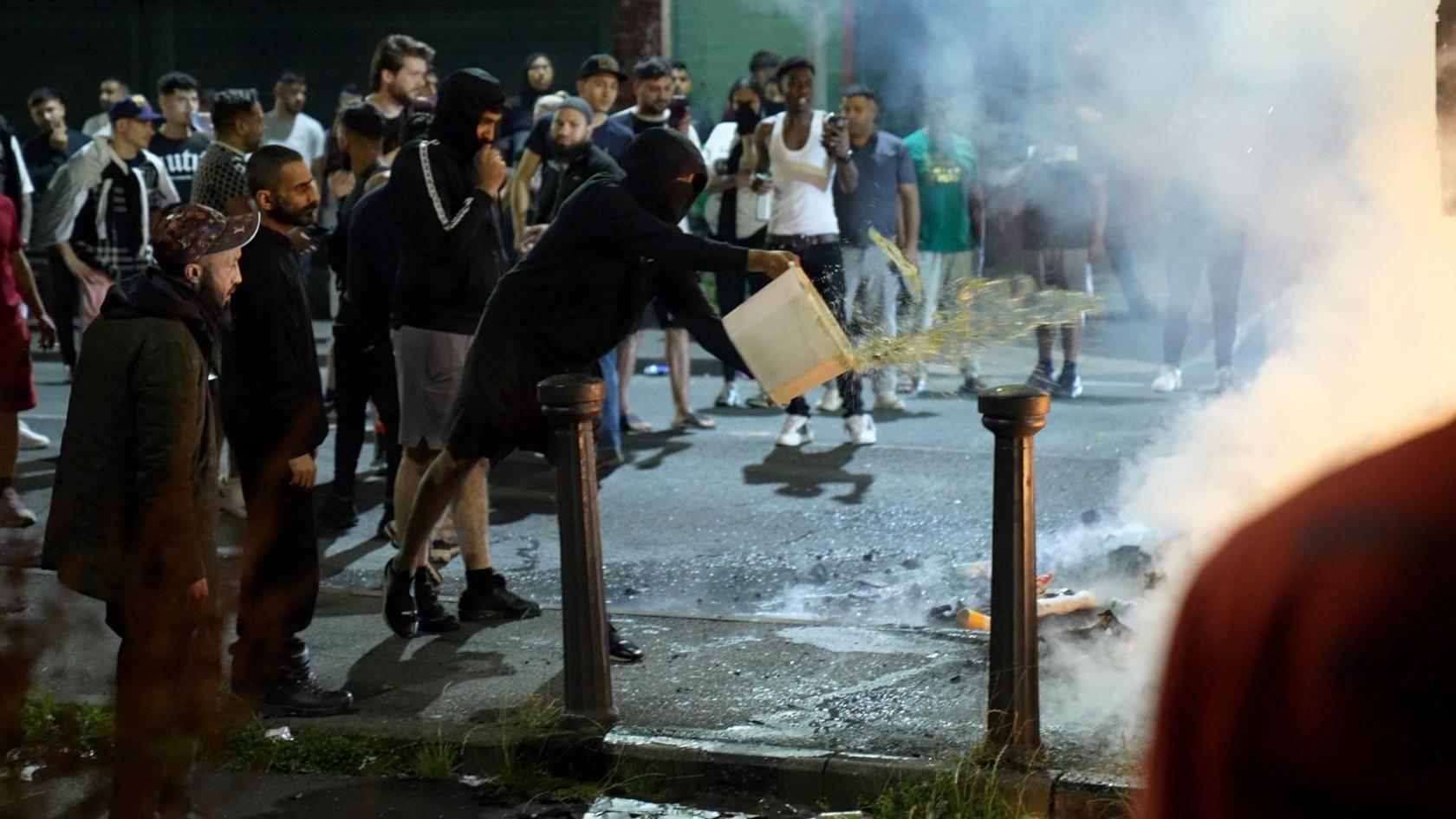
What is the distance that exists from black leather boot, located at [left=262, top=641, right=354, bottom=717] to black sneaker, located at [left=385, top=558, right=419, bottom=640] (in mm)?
654

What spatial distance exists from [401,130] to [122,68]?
1177cm

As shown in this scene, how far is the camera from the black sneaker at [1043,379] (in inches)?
422

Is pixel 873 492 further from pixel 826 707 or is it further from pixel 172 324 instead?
pixel 172 324

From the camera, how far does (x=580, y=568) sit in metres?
5.00

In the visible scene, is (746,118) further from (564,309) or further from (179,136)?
Result: (564,309)

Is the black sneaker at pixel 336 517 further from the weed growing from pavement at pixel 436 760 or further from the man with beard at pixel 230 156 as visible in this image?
the weed growing from pavement at pixel 436 760

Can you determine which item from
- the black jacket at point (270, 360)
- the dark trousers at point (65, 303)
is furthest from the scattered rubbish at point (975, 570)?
the dark trousers at point (65, 303)

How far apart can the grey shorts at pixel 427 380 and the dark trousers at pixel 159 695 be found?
2006 millimetres

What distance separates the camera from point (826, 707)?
5.21 meters

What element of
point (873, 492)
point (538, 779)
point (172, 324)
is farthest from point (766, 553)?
point (172, 324)

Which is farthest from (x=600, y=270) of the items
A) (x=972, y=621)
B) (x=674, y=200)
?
(x=972, y=621)

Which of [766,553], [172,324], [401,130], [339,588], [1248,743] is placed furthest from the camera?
[401,130]

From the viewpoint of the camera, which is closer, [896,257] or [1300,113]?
[896,257]

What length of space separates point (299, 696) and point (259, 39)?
14130mm
